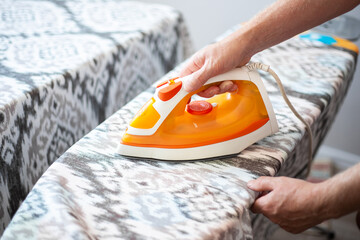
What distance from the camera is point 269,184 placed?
923 millimetres

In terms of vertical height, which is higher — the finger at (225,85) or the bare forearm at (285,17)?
the bare forearm at (285,17)

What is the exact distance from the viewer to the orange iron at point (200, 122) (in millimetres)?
979

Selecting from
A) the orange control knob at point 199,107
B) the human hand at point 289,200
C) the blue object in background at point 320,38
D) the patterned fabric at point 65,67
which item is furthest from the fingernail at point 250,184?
the blue object in background at point 320,38

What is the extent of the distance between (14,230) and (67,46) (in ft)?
2.81

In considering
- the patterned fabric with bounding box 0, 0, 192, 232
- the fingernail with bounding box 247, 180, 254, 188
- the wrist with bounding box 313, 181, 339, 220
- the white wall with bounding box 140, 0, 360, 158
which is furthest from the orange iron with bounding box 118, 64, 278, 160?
the white wall with bounding box 140, 0, 360, 158

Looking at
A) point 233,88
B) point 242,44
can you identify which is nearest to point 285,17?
point 242,44

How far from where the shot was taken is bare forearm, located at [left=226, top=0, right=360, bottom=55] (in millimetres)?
1116

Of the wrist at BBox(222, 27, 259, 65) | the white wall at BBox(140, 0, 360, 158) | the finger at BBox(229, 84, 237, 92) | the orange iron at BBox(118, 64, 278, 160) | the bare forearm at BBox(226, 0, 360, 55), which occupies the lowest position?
the white wall at BBox(140, 0, 360, 158)

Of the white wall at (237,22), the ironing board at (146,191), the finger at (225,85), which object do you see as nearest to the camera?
the ironing board at (146,191)

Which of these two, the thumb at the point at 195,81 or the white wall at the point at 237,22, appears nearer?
the thumb at the point at 195,81

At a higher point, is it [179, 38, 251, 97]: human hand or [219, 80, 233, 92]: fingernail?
[179, 38, 251, 97]: human hand

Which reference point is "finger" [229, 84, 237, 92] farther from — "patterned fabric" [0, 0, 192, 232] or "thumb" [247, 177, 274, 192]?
"patterned fabric" [0, 0, 192, 232]

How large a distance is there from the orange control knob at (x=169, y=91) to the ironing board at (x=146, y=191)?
0.15 meters

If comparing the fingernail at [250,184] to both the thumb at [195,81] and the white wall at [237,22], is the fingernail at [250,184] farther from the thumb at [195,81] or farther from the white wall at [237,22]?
the white wall at [237,22]
